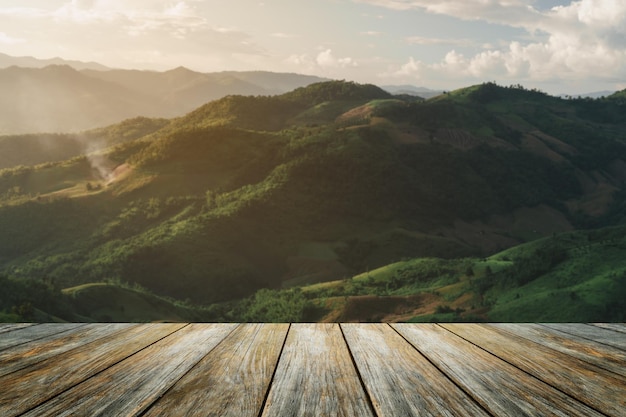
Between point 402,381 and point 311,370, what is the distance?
41 cm

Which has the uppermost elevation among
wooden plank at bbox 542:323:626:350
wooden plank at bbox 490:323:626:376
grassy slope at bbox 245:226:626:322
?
wooden plank at bbox 490:323:626:376

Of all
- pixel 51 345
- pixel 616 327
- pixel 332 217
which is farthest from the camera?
pixel 332 217

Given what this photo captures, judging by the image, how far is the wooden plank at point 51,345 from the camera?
251cm

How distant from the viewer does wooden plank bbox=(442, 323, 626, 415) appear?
2061mm

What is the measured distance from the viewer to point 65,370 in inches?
93.5

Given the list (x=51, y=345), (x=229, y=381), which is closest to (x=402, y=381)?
(x=229, y=381)

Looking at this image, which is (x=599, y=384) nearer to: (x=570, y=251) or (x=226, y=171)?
(x=570, y=251)

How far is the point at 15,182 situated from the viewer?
61750mm

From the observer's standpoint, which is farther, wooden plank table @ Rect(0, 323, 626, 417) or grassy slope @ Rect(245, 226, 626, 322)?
grassy slope @ Rect(245, 226, 626, 322)

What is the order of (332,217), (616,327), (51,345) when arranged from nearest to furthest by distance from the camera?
(51,345) < (616,327) < (332,217)

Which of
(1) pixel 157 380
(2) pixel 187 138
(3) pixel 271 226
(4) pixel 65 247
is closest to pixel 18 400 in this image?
(1) pixel 157 380

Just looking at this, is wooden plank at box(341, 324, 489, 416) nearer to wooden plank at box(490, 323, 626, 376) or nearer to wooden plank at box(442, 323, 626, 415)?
wooden plank at box(442, 323, 626, 415)

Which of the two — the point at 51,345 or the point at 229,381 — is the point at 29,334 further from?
the point at 229,381

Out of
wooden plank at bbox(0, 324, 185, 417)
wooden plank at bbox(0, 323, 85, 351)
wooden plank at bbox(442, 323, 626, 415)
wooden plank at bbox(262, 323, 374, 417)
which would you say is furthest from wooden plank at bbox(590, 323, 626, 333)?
wooden plank at bbox(0, 323, 85, 351)
